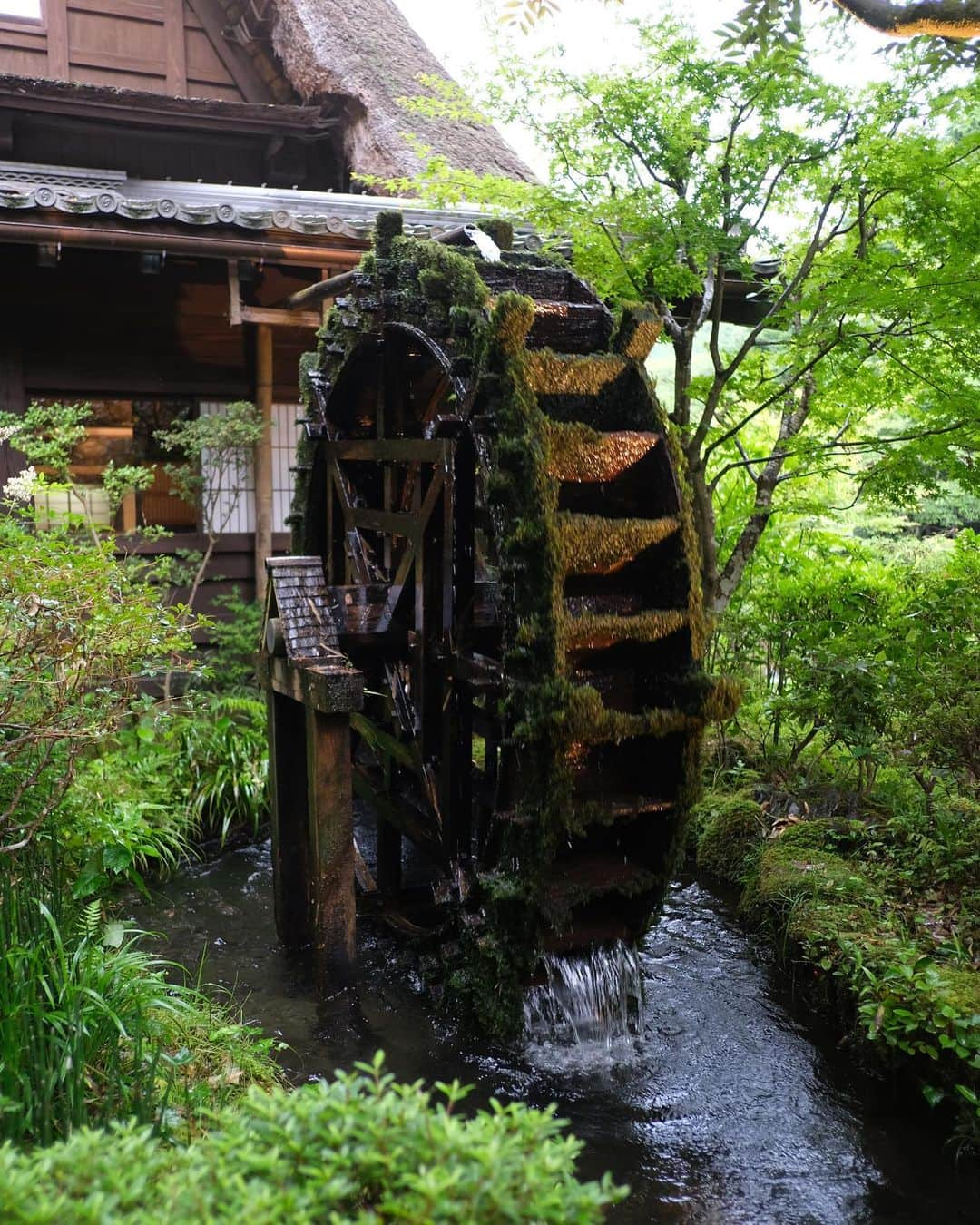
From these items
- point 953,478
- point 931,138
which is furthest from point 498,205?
point 953,478

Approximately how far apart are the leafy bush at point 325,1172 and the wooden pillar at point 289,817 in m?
3.42

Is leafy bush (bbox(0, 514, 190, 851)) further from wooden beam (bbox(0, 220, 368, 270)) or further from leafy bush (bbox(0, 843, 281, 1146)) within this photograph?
wooden beam (bbox(0, 220, 368, 270))

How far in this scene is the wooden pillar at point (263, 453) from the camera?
Result: 9.07m

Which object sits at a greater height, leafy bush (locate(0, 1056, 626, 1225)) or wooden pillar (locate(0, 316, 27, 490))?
wooden pillar (locate(0, 316, 27, 490))

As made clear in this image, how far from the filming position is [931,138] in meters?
5.71

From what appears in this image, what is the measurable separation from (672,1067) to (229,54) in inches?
462

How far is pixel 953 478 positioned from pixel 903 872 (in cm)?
253

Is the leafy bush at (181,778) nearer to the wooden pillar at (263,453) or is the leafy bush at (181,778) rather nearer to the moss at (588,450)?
the wooden pillar at (263,453)

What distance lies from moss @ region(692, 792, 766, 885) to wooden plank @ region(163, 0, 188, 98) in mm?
9708

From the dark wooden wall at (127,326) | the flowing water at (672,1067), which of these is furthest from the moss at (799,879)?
the dark wooden wall at (127,326)

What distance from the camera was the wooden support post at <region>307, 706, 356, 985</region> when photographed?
4.95 metres

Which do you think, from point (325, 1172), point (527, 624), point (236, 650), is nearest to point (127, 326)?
point (236, 650)

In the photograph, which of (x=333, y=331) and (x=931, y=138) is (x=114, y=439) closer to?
(x=333, y=331)

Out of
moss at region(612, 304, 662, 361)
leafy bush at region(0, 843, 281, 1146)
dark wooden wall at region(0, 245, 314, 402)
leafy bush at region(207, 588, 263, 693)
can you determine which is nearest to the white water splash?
leafy bush at region(0, 843, 281, 1146)
